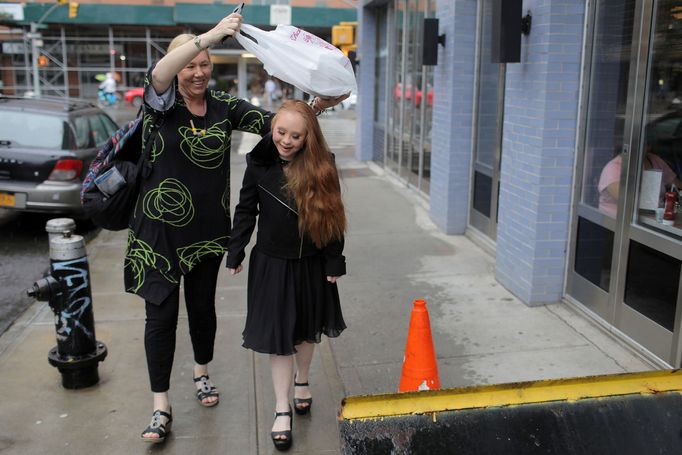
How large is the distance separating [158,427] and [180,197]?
1.19 meters

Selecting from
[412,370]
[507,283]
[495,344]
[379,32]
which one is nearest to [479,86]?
[507,283]

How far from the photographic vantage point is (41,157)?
8000mm

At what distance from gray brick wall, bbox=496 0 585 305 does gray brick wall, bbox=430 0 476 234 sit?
183cm

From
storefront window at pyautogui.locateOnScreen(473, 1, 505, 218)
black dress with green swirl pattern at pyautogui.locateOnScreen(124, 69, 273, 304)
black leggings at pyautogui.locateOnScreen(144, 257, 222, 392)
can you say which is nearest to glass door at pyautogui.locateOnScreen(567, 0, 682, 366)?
storefront window at pyautogui.locateOnScreen(473, 1, 505, 218)

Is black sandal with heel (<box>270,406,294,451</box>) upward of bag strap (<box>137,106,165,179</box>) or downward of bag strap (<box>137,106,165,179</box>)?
downward

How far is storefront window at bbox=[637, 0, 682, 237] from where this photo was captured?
4086 millimetres

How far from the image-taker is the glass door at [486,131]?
273 inches

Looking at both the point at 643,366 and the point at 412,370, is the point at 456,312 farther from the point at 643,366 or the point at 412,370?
the point at 412,370

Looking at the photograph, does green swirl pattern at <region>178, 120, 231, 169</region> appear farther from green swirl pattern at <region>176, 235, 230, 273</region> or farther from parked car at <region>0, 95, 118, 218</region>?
parked car at <region>0, 95, 118, 218</region>

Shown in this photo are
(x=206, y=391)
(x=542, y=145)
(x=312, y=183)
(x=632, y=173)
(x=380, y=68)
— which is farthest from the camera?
(x=380, y=68)

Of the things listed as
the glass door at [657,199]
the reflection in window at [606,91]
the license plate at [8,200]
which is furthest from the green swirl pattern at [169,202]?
the license plate at [8,200]

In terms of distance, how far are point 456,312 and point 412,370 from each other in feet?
6.16

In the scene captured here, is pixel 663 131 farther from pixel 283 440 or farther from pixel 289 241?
pixel 283 440

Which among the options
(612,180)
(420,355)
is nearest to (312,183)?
(420,355)
